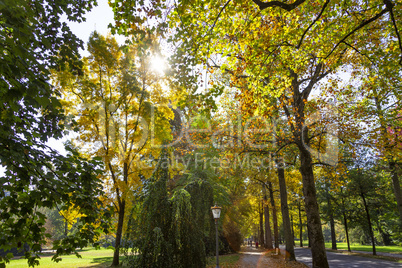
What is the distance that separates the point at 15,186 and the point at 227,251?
68.9ft

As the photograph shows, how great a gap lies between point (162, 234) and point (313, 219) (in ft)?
20.8

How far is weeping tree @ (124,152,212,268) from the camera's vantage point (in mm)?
7922

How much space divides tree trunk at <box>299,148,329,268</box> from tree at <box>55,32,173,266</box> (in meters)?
6.70

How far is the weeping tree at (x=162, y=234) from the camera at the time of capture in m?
7.92

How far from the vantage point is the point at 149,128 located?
12727 millimetres

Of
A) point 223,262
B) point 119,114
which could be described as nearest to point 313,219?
point 223,262

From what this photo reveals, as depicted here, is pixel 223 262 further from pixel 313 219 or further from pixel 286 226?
pixel 313 219

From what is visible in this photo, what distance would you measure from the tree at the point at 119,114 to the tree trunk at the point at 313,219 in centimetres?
670

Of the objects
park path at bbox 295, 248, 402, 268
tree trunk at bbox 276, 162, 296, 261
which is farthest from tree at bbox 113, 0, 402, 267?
park path at bbox 295, 248, 402, 268

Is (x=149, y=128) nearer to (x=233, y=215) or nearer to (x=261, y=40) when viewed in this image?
(x=261, y=40)

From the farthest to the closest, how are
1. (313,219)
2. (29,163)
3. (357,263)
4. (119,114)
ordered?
(357,263)
(119,114)
(313,219)
(29,163)

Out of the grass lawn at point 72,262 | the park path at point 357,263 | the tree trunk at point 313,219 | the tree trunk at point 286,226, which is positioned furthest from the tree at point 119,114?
the park path at point 357,263

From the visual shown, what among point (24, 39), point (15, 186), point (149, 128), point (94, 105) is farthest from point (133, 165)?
point (24, 39)

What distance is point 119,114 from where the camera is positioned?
45.3ft
